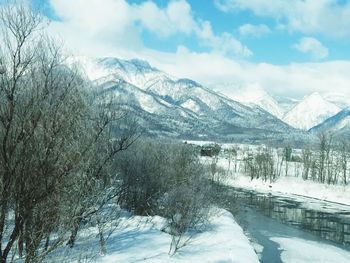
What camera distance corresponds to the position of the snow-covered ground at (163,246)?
27.0 metres

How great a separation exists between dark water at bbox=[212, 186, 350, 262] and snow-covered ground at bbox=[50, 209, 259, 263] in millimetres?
3614

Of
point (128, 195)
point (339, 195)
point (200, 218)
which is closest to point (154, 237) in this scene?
point (200, 218)

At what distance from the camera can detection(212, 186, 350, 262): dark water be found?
1710 inches

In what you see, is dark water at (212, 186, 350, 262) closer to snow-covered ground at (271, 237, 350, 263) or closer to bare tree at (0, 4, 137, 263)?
snow-covered ground at (271, 237, 350, 263)

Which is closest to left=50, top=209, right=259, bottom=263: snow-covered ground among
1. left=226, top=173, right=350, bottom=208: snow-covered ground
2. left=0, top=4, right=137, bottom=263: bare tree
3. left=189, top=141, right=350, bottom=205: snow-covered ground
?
left=0, top=4, right=137, bottom=263: bare tree

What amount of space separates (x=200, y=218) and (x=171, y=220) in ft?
9.81

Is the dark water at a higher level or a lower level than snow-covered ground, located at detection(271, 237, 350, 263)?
lower

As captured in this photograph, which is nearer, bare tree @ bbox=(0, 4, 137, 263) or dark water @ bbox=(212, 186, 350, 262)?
bare tree @ bbox=(0, 4, 137, 263)

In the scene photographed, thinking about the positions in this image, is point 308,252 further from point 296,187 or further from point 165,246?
point 296,187

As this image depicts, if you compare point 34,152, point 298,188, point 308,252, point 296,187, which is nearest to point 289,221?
point 308,252

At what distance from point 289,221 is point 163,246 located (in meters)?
30.1

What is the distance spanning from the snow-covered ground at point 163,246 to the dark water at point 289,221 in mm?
3614

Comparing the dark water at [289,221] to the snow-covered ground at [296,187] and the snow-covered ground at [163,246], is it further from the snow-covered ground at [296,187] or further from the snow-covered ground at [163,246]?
the snow-covered ground at [296,187]

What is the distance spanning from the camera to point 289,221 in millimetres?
56000
